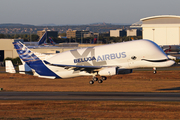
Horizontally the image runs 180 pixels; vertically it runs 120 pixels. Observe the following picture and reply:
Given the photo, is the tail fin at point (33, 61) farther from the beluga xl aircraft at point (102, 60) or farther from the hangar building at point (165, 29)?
the hangar building at point (165, 29)

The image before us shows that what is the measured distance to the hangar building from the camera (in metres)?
168

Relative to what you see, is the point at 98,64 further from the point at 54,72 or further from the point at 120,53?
the point at 54,72

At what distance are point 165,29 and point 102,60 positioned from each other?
444ft

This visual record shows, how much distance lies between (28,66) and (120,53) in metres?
16.6

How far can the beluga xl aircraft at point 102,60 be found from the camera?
40.7m

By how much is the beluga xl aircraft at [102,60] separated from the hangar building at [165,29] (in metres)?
130

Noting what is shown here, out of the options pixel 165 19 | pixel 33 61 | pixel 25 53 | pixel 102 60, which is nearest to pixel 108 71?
pixel 102 60

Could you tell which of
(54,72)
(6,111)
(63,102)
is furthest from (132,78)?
(6,111)

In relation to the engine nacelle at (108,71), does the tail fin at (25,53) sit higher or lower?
higher

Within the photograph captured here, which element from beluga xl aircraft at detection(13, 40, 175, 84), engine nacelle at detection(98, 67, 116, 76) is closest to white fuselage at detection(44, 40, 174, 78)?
beluga xl aircraft at detection(13, 40, 175, 84)

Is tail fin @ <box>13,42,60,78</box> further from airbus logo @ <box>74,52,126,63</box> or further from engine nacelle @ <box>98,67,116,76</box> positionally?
engine nacelle @ <box>98,67,116,76</box>

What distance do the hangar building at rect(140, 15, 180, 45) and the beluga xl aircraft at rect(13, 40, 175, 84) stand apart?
428 feet

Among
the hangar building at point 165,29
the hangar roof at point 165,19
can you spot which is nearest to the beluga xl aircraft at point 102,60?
the hangar building at point 165,29

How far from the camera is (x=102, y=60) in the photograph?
42469mm
